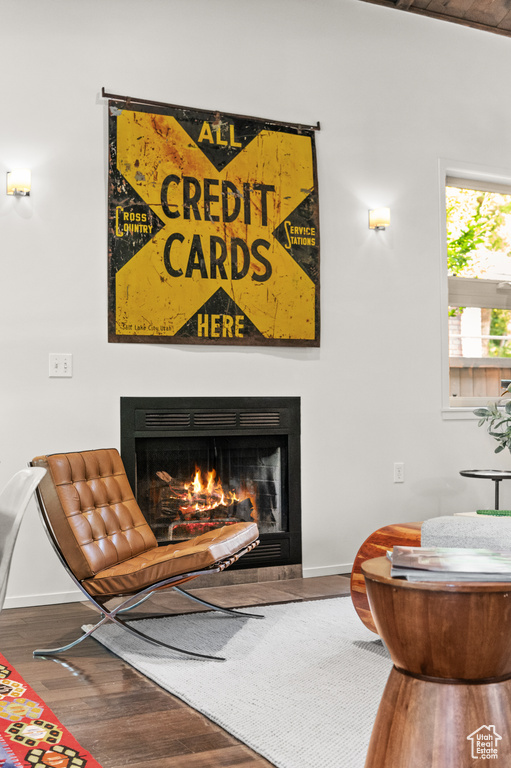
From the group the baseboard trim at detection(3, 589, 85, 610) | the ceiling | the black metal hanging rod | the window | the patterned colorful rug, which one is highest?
the ceiling

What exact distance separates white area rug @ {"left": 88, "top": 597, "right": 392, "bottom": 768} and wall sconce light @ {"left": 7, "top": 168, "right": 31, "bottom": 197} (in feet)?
7.22

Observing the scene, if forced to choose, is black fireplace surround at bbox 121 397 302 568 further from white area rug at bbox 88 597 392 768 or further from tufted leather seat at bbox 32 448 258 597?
white area rug at bbox 88 597 392 768

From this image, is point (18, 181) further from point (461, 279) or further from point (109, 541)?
point (461, 279)

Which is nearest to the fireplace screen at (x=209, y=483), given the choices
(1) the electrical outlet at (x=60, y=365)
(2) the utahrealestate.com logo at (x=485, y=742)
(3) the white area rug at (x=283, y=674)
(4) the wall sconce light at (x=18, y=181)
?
(1) the electrical outlet at (x=60, y=365)

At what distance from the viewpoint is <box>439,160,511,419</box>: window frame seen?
525 cm

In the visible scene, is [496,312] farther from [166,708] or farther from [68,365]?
[166,708]

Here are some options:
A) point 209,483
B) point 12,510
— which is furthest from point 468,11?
point 12,510

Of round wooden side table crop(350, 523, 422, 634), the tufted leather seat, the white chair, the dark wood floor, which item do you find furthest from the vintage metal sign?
the white chair

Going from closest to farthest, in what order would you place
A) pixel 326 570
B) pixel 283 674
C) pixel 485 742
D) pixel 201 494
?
pixel 485 742
pixel 283 674
pixel 201 494
pixel 326 570

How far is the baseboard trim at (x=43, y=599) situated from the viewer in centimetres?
398

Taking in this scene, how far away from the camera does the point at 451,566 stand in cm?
136

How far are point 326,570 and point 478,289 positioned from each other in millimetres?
A: 2247

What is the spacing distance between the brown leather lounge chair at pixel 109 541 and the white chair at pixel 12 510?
2.98 feet

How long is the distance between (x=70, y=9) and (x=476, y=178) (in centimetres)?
289
